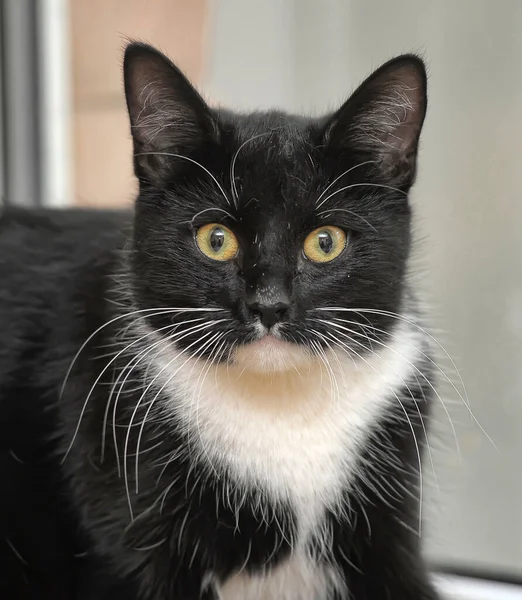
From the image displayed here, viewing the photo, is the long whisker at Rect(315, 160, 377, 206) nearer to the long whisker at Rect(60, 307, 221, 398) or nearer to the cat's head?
the cat's head

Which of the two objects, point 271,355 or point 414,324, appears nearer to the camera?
point 271,355

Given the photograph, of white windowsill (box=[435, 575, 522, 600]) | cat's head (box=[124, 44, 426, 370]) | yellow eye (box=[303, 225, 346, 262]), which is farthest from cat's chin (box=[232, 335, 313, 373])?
white windowsill (box=[435, 575, 522, 600])

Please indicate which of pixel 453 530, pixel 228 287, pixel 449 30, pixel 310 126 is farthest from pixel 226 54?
pixel 453 530

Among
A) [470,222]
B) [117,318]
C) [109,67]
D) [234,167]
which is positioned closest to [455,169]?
[470,222]

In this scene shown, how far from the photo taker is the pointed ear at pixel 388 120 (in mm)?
836

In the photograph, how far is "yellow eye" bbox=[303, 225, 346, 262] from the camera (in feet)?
2.81

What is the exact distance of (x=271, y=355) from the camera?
826 millimetres

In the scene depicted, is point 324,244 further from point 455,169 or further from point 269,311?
point 455,169

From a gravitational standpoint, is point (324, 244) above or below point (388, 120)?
below

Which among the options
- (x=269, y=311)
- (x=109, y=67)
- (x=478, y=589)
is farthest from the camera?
(x=109, y=67)

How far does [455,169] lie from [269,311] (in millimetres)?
581

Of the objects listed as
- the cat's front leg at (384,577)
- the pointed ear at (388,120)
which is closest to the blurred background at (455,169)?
the cat's front leg at (384,577)

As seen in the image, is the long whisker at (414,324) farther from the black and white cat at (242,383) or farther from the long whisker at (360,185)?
the long whisker at (360,185)

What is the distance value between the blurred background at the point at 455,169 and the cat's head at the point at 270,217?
0.56 ft
